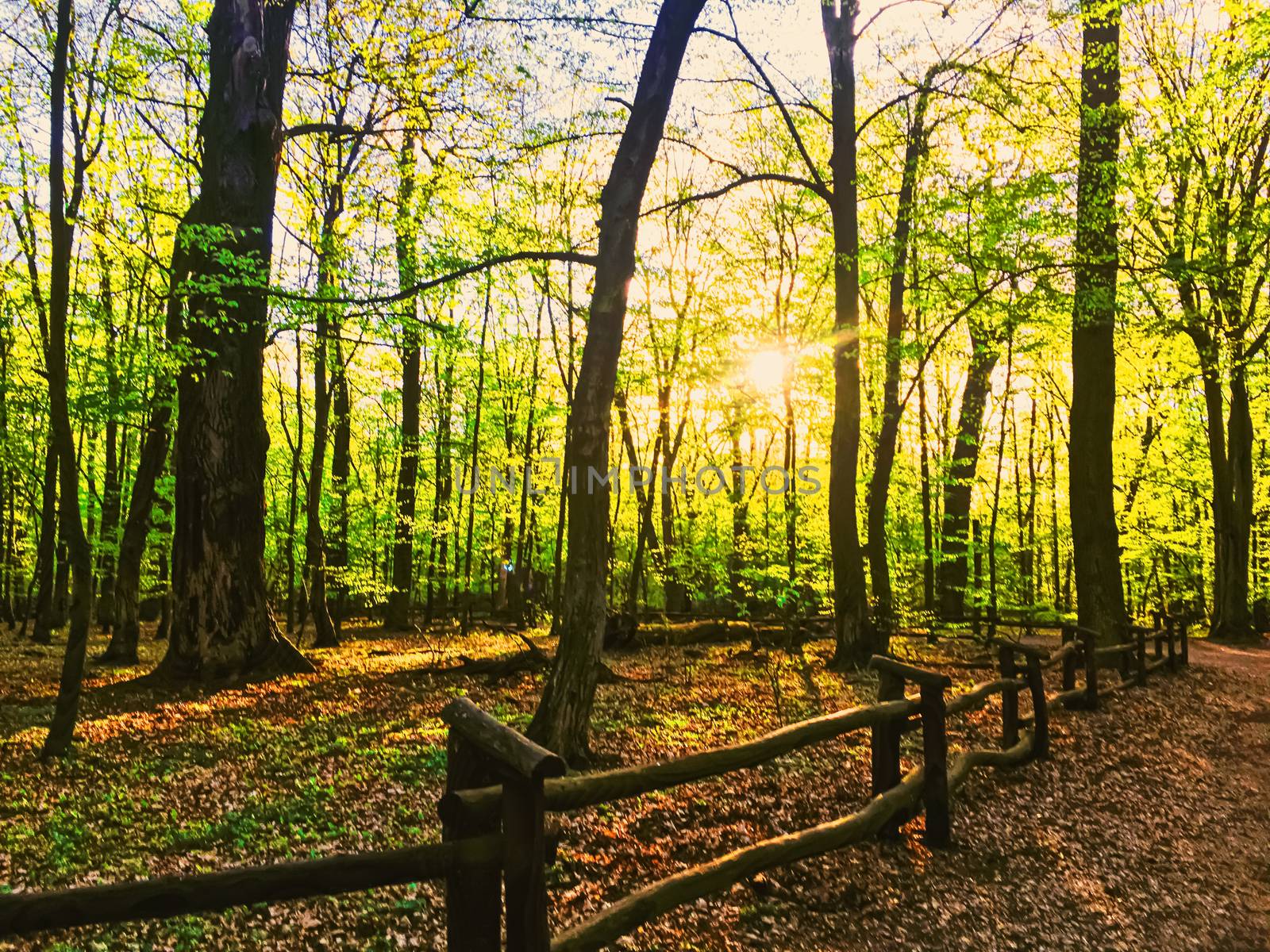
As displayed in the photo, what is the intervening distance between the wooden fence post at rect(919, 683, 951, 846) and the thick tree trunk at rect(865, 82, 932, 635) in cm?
869

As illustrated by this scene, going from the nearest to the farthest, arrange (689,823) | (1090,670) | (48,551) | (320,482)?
(689,823), (1090,670), (320,482), (48,551)

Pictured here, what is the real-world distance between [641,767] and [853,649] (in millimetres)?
10681

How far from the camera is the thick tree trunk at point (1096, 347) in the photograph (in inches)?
498

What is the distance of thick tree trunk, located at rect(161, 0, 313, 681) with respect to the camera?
37.1ft

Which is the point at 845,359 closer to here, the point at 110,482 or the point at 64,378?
the point at 64,378

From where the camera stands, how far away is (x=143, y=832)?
18.6 ft

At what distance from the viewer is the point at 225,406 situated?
11500 mm

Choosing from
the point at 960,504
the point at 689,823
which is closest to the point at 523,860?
the point at 689,823

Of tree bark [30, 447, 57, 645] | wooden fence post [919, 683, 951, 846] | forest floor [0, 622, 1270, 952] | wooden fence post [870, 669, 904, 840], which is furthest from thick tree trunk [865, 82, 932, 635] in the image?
tree bark [30, 447, 57, 645]

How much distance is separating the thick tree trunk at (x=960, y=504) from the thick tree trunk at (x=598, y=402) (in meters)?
18.1

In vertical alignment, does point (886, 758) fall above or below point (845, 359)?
below

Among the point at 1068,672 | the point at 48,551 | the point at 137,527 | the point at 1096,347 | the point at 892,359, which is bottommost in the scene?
the point at 1068,672

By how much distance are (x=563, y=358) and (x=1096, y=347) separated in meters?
15.9

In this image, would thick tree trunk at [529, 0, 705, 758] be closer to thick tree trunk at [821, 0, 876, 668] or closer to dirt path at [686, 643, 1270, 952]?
dirt path at [686, 643, 1270, 952]
